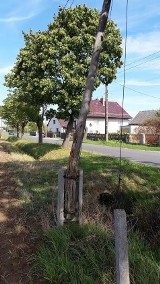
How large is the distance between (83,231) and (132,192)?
3418 millimetres

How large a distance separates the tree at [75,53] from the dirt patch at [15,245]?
42.8ft

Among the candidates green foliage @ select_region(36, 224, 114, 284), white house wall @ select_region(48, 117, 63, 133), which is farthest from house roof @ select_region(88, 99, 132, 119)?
green foliage @ select_region(36, 224, 114, 284)

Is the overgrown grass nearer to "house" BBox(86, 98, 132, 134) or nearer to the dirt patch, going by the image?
the dirt patch

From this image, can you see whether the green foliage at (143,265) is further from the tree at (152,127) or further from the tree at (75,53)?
the tree at (152,127)

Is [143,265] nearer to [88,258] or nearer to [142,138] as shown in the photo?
[88,258]

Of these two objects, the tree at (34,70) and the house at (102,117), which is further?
the house at (102,117)

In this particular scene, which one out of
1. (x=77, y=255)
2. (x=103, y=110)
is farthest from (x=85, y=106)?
(x=103, y=110)

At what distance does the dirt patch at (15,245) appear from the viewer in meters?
4.28

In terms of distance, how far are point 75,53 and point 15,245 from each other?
646 inches

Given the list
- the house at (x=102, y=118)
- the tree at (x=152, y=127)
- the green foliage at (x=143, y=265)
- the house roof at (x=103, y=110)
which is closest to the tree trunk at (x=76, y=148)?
the green foliage at (x=143, y=265)

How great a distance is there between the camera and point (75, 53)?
20141mm

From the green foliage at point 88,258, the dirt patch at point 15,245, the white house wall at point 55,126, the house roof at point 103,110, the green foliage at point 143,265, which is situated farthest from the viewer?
the white house wall at point 55,126

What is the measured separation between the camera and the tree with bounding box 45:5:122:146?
1967 centimetres

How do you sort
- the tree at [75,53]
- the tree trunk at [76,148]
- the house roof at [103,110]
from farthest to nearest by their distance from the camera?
the house roof at [103,110]
the tree at [75,53]
the tree trunk at [76,148]
